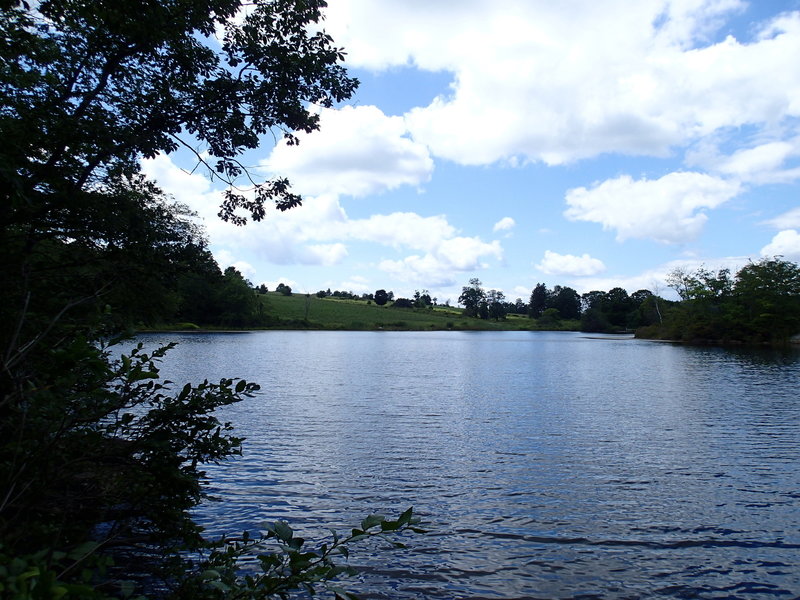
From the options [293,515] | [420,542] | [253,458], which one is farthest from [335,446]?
[420,542]

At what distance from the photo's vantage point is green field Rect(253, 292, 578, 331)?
134163 millimetres

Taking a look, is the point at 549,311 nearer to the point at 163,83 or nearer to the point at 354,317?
the point at 354,317

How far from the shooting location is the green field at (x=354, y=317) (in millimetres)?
134163

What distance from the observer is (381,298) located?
18812 centimetres

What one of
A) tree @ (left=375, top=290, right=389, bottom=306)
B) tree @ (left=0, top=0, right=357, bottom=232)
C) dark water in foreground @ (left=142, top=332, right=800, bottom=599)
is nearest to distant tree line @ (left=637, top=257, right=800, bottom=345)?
dark water in foreground @ (left=142, top=332, right=800, bottom=599)

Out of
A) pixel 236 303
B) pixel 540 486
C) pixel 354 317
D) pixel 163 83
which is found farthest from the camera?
pixel 354 317

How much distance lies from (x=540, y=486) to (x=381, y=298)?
17619cm

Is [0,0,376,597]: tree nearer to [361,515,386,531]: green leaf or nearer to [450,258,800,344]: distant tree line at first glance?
[361,515,386,531]: green leaf

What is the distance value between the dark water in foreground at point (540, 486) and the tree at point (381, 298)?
158 m

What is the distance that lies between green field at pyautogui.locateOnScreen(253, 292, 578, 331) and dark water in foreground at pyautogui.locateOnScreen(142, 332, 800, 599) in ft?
357

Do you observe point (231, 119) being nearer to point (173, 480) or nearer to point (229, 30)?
point (229, 30)

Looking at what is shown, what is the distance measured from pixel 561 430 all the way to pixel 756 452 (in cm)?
558

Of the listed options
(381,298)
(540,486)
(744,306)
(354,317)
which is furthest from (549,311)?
(540,486)

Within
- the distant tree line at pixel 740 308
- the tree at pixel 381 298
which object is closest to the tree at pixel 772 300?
the distant tree line at pixel 740 308
